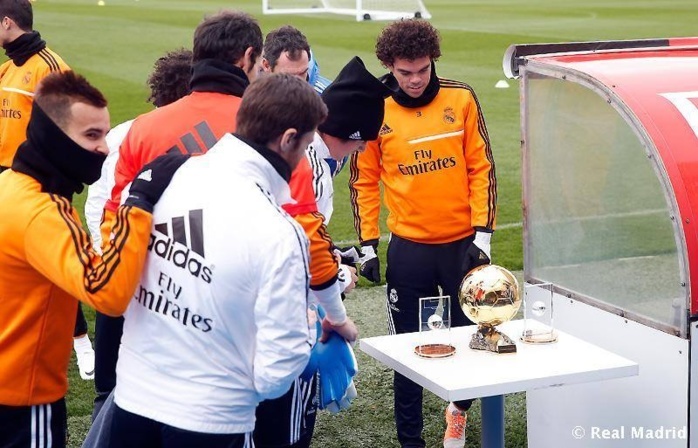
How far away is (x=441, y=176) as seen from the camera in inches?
187

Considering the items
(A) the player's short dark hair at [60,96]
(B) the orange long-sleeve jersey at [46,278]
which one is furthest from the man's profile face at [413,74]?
(B) the orange long-sleeve jersey at [46,278]

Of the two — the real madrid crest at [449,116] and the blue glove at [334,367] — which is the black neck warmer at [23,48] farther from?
the blue glove at [334,367]

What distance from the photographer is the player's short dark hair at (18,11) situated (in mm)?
6245

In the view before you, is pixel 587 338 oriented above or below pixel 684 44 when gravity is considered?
below

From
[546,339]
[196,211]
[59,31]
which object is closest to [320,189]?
[546,339]

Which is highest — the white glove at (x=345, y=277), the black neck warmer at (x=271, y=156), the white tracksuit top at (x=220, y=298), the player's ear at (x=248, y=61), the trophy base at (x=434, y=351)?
the player's ear at (x=248, y=61)

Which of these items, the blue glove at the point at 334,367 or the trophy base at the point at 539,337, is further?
the trophy base at the point at 539,337

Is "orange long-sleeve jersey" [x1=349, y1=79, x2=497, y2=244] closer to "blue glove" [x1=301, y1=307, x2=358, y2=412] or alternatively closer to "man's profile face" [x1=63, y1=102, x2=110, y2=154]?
"blue glove" [x1=301, y1=307, x2=358, y2=412]

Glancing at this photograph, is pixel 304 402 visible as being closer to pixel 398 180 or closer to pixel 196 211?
pixel 196 211

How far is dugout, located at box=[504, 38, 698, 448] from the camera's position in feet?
11.6

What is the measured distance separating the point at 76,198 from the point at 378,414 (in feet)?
18.7

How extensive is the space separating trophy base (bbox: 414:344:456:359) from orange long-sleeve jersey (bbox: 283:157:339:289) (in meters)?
0.52

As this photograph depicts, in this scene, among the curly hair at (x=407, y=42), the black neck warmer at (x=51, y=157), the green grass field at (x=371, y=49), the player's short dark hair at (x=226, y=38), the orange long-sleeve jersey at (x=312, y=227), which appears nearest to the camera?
the black neck warmer at (x=51, y=157)

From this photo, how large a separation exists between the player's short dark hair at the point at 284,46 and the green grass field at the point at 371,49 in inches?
70.3
